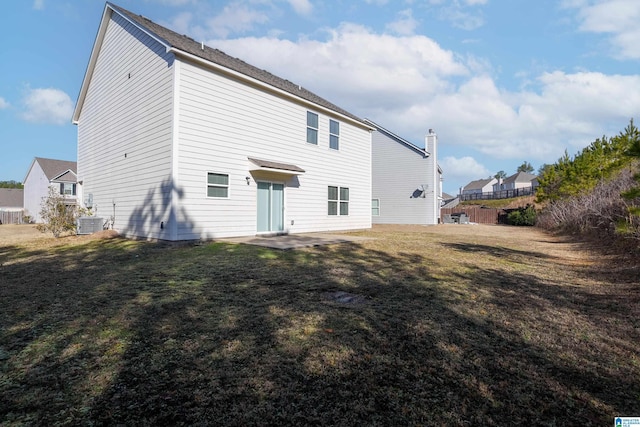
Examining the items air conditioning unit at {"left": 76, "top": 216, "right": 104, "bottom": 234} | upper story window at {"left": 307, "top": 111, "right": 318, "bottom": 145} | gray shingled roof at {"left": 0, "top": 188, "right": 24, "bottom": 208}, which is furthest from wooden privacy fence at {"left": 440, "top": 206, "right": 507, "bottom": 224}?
gray shingled roof at {"left": 0, "top": 188, "right": 24, "bottom": 208}

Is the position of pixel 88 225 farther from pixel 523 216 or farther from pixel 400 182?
pixel 523 216

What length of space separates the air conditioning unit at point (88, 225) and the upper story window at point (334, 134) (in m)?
9.89

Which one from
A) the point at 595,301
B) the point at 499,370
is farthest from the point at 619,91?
the point at 499,370

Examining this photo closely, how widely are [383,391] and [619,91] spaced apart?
31.3 metres

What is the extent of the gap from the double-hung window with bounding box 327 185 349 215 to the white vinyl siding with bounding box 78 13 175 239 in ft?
23.9

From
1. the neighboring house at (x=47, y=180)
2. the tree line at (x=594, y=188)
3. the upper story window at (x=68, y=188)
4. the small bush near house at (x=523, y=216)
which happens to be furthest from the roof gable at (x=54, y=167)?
the small bush near house at (x=523, y=216)

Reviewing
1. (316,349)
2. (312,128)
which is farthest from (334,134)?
(316,349)

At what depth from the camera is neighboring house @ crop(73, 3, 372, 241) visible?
948 centimetres

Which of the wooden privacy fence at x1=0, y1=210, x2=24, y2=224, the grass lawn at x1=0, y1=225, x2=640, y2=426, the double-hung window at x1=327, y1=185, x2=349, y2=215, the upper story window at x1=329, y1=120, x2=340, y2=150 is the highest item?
the upper story window at x1=329, y1=120, x2=340, y2=150

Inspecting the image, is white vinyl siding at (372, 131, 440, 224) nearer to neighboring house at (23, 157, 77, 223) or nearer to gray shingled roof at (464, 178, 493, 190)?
neighboring house at (23, 157, 77, 223)

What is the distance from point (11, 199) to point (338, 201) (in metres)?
54.1

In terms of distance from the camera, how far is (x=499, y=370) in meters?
2.34

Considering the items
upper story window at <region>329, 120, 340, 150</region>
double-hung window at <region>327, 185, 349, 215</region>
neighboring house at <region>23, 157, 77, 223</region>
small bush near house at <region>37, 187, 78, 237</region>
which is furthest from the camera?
neighboring house at <region>23, 157, 77, 223</region>

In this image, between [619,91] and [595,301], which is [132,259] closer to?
[595,301]
